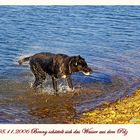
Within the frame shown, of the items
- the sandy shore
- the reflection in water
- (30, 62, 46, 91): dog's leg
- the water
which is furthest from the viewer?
(30, 62, 46, 91): dog's leg

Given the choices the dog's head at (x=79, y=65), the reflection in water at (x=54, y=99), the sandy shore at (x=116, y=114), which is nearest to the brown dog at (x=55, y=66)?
the dog's head at (x=79, y=65)

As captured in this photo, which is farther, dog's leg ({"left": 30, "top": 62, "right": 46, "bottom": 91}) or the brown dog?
dog's leg ({"left": 30, "top": 62, "right": 46, "bottom": 91})

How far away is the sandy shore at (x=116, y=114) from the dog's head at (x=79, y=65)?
45cm

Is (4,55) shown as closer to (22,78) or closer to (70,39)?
(22,78)

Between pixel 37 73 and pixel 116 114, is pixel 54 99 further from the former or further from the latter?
pixel 116 114

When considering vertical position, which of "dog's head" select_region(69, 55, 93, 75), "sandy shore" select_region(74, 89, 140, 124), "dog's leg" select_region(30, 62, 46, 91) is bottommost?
"sandy shore" select_region(74, 89, 140, 124)

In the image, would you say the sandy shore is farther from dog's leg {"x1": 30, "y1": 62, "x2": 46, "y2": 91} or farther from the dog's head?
dog's leg {"x1": 30, "y1": 62, "x2": 46, "y2": 91}

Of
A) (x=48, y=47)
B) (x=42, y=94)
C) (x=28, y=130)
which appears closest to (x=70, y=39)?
(x=48, y=47)

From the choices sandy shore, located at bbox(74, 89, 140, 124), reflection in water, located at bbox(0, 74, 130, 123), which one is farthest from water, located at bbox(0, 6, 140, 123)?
sandy shore, located at bbox(74, 89, 140, 124)

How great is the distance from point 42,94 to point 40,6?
1013 mm

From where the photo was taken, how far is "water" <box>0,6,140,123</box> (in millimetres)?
6227

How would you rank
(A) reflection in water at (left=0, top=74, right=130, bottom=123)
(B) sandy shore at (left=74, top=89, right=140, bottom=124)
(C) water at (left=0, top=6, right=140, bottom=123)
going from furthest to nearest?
(C) water at (left=0, top=6, right=140, bottom=123) → (A) reflection in water at (left=0, top=74, right=130, bottom=123) → (B) sandy shore at (left=74, top=89, right=140, bottom=124)

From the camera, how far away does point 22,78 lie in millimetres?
6500

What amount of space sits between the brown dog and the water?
→ 0.08 m
